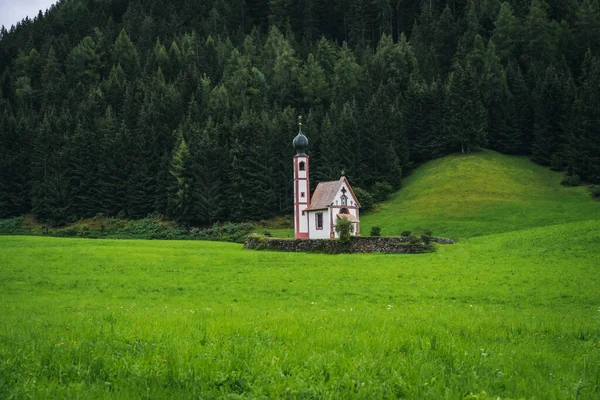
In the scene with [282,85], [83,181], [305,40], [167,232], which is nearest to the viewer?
[167,232]

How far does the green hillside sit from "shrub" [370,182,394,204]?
1.13 meters

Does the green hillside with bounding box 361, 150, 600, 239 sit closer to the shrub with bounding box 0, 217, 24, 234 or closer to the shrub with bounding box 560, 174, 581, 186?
the shrub with bounding box 560, 174, 581, 186

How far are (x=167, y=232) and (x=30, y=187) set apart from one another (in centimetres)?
3023

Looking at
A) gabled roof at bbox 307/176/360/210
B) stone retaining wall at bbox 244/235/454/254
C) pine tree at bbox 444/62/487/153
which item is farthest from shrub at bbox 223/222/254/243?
pine tree at bbox 444/62/487/153

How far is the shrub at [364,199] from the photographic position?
245 ft

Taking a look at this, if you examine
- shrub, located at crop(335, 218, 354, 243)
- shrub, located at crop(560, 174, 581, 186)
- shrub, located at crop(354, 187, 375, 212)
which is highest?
shrub, located at crop(560, 174, 581, 186)

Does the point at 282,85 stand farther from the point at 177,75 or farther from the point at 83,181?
the point at 83,181

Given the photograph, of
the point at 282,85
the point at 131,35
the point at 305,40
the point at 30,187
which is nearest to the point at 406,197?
the point at 282,85

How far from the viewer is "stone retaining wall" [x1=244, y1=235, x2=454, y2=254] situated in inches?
1715

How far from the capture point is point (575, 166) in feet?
246

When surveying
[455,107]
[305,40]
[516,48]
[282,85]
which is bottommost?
[455,107]

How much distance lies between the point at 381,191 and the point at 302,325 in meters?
68.4

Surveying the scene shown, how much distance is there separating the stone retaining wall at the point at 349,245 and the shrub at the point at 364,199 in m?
26.4

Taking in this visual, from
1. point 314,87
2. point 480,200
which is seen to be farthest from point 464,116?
point 314,87
